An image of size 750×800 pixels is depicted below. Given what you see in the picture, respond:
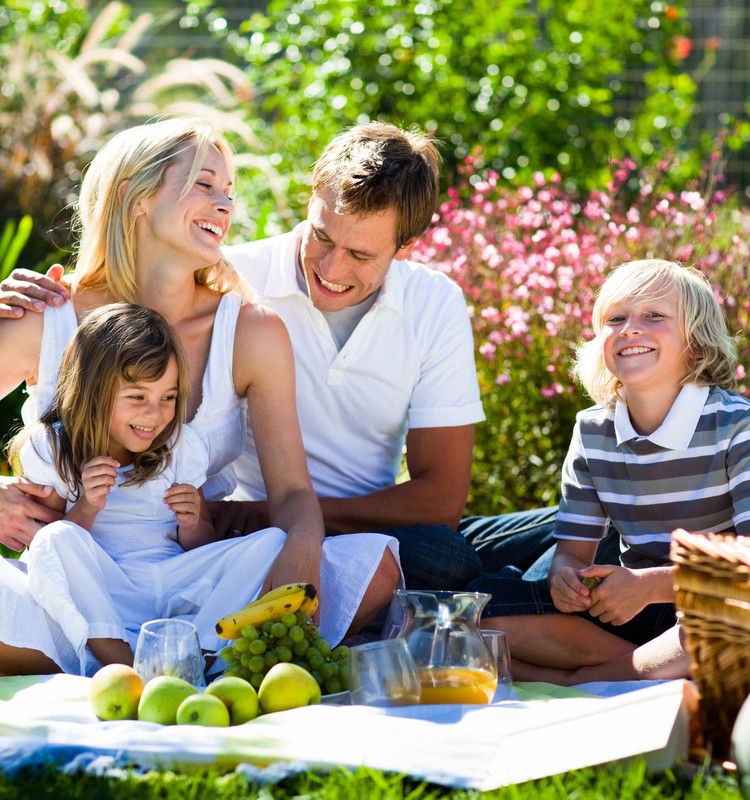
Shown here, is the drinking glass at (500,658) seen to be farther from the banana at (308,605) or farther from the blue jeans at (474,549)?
the blue jeans at (474,549)

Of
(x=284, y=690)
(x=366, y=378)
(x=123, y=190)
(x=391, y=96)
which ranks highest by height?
(x=391, y=96)

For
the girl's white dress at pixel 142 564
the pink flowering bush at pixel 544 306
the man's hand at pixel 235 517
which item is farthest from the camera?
the pink flowering bush at pixel 544 306

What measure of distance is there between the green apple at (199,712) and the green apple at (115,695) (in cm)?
16

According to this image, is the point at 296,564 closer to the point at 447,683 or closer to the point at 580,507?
the point at 447,683

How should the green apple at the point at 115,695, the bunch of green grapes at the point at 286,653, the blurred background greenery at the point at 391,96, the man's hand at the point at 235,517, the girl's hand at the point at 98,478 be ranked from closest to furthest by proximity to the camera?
the green apple at the point at 115,695 → the bunch of green grapes at the point at 286,653 → the girl's hand at the point at 98,478 → the man's hand at the point at 235,517 → the blurred background greenery at the point at 391,96

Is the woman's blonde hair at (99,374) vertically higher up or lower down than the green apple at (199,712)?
higher up

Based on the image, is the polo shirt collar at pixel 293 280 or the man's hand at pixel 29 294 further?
the polo shirt collar at pixel 293 280

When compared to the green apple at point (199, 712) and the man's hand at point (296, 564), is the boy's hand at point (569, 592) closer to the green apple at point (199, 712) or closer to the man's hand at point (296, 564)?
the man's hand at point (296, 564)

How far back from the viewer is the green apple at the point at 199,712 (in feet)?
8.39

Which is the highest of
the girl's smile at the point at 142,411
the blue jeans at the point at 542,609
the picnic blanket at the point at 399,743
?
the girl's smile at the point at 142,411

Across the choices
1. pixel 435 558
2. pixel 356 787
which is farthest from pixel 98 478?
pixel 356 787

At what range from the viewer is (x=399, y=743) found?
2.38 meters

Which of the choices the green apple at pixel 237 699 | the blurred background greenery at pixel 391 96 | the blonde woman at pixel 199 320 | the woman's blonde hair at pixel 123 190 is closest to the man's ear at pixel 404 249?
the blonde woman at pixel 199 320

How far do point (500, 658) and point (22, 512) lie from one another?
130cm
